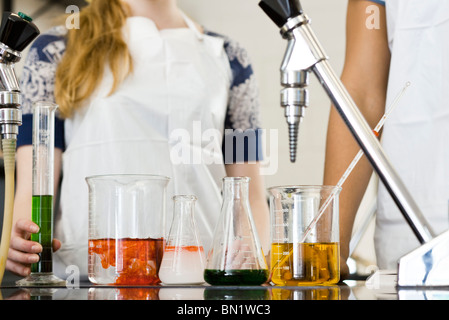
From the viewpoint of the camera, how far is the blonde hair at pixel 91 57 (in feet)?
4.74

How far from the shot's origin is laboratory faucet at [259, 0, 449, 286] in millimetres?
646

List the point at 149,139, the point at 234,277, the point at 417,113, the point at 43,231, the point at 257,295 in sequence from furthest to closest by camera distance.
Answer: the point at 149,139
the point at 417,113
the point at 43,231
the point at 234,277
the point at 257,295

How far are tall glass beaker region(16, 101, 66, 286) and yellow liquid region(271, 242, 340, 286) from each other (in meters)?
0.30

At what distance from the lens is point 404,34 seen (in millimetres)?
1149

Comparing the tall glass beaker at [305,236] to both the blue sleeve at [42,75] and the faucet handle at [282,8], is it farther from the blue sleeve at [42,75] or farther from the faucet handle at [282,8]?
the blue sleeve at [42,75]

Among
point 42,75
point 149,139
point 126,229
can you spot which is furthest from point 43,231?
point 42,75

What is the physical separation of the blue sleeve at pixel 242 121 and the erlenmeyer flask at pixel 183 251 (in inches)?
27.2

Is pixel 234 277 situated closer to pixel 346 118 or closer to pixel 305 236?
pixel 305 236

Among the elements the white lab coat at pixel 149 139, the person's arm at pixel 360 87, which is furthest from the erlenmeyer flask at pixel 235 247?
the white lab coat at pixel 149 139

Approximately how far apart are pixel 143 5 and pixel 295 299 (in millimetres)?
1213

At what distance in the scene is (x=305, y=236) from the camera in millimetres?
753

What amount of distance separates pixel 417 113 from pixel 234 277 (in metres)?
0.58

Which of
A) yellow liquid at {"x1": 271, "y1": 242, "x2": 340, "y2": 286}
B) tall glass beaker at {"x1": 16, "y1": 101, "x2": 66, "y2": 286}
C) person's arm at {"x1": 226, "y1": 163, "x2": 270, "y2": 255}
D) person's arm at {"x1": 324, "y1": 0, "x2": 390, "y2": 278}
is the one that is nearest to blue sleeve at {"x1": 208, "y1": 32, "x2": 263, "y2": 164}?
person's arm at {"x1": 226, "y1": 163, "x2": 270, "y2": 255}
